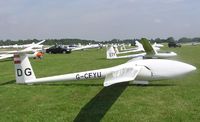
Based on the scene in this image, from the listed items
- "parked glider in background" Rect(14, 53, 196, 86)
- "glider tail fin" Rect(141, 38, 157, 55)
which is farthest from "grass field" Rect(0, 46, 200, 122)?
"glider tail fin" Rect(141, 38, 157, 55)

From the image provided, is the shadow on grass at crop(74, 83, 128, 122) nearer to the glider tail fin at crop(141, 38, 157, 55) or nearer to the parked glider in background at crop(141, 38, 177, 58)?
the glider tail fin at crop(141, 38, 157, 55)

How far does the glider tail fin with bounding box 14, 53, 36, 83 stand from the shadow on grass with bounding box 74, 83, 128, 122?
3.43m

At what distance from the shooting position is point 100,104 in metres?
9.61

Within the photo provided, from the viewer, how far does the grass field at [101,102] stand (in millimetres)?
8188

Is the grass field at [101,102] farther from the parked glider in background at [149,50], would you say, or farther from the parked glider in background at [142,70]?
the parked glider in background at [149,50]

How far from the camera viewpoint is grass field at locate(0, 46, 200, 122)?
819 cm

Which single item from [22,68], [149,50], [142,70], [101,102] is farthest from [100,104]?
[149,50]

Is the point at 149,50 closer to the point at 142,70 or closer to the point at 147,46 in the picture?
the point at 147,46

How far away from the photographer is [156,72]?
41.4 ft

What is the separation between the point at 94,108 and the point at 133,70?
3.46 metres

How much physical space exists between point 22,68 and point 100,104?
4666 mm

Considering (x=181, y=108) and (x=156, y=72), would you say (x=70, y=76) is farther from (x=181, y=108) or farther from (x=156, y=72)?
(x=181, y=108)

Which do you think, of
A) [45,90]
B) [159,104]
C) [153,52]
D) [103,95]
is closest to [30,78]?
[45,90]

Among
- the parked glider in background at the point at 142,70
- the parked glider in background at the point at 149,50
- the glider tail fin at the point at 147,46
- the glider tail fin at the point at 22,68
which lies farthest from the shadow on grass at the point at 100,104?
the parked glider in background at the point at 149,50
